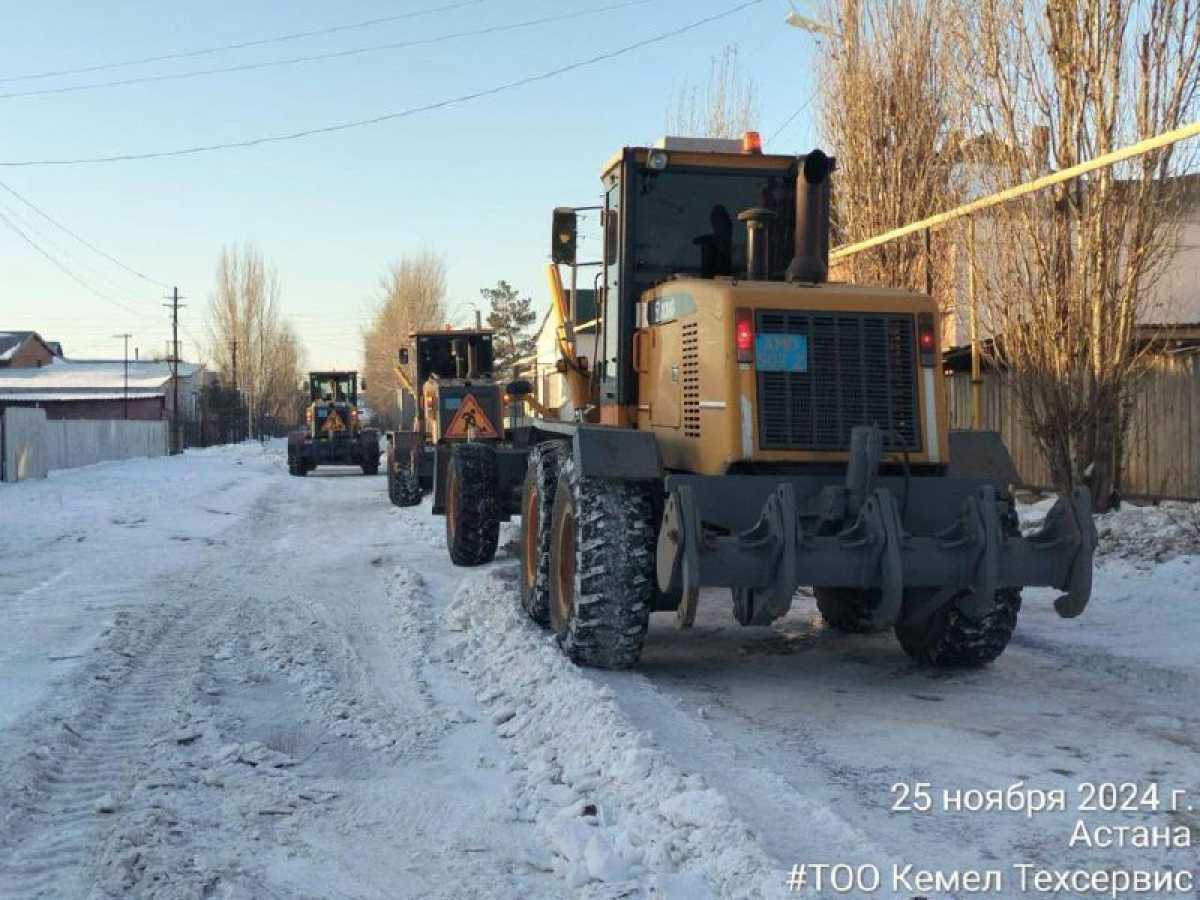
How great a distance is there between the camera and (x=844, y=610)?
25.7ft

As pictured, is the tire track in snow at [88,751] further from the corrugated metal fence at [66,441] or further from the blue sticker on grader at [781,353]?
the corrugated metal fence at [66,441]

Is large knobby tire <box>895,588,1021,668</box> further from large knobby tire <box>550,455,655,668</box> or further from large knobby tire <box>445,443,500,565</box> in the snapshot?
large knobby tire <box>445,443,500,565</box>

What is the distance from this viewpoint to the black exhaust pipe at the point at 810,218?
22.2 ft

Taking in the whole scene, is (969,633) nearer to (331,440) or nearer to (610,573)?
(610,573)

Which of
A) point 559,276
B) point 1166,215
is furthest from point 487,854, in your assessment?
point 1166,215

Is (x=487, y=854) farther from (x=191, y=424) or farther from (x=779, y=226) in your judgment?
(x=191, y=424)

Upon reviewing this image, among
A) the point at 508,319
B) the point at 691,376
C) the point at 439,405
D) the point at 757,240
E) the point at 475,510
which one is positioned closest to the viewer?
the point at 691,376

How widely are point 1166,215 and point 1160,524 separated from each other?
3317 mm

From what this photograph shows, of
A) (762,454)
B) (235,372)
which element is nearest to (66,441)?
(762,454)

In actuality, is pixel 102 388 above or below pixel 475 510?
above

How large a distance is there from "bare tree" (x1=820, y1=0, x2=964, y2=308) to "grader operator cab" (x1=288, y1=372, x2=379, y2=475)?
1580 centimetres

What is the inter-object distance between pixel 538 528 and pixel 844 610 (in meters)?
2.23

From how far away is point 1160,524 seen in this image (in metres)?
11.0

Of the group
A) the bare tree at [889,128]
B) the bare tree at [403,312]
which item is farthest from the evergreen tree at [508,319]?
the bare tree at [889,128]
